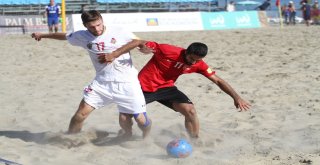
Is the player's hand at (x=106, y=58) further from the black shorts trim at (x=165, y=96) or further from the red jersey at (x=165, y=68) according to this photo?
the black shorts trim at (x=165, y=96)

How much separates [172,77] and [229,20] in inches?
828

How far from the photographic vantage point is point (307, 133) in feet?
17.4

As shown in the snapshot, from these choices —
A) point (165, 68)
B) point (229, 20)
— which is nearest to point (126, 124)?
point (165, 68)

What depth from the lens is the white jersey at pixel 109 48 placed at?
4762 millimetres

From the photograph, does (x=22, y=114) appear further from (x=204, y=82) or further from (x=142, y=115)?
(x=204, y=82)

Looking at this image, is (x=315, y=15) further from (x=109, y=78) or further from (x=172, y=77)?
(x=109, y=78)

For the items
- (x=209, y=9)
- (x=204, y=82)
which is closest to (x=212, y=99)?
(x=204, y=82)

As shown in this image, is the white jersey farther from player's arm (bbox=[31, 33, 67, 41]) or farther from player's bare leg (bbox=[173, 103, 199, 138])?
player's bare leg (bbox=[173, 103, 199, 138])

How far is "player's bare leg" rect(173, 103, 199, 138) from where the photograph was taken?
202 inches

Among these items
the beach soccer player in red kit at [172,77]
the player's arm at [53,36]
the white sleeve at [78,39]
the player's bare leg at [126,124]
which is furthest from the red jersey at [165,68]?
the player's arm at [53,36]

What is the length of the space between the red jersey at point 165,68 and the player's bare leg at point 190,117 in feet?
0.90

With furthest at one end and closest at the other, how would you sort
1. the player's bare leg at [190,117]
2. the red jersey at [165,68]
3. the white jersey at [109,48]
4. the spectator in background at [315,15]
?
the spectator in background at [315,15]
the player's bare leg at [190,117]
the red jersey at [165,68]
the white jersey at [109,48]

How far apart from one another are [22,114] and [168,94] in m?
2.28

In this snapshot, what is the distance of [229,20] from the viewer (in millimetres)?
25750
